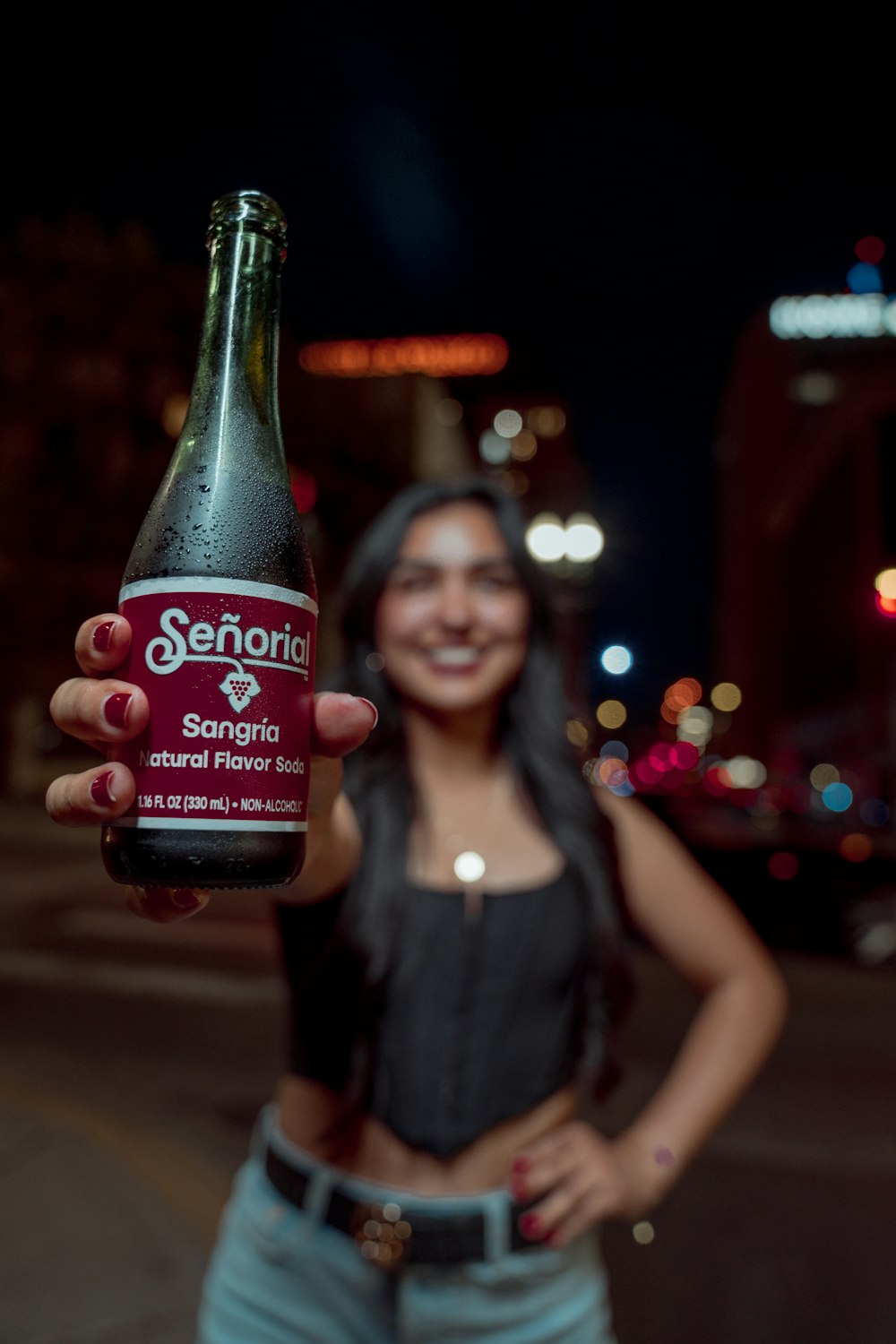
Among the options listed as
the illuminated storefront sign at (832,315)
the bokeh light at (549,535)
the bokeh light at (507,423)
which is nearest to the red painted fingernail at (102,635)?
the bokeh light at (549,535)

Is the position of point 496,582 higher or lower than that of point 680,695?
lower

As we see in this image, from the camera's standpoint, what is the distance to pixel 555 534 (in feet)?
35.7

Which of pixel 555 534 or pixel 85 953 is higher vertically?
pixel 555 534

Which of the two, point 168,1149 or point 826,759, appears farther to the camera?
point 826,759

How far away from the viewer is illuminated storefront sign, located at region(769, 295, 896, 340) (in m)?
65.4

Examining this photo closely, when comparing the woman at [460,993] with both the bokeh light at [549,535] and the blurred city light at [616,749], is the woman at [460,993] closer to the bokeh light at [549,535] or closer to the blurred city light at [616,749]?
the bokeh light at [549,535]

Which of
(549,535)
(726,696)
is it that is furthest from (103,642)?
(726,696)

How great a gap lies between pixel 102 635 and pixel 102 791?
7.2 inches

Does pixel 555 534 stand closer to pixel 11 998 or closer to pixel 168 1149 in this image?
pixel 11 998

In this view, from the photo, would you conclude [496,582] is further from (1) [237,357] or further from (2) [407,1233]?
(2) [407,1233]

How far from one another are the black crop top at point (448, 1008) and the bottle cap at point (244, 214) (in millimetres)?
1143

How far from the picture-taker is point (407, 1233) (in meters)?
1.72

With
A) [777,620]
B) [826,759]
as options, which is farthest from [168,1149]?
[777,620]

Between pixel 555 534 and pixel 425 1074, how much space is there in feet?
30.7
